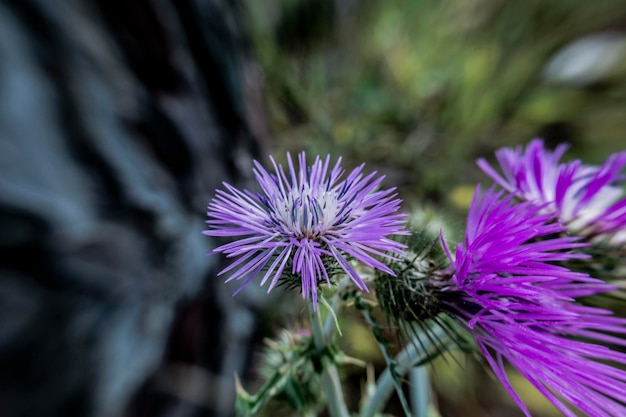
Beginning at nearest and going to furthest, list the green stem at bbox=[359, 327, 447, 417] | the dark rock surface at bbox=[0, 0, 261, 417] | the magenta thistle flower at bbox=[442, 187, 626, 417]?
the magenta thistle flower at bbox=[442, 187, 626, 417] < the green stem at bbox=[359, 327, 447, 417] < the dark rock surface at bbox=[0, 0, 261, 417]

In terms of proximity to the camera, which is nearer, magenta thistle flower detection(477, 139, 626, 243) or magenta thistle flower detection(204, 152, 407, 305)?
magenta thistle flower detection(204, 152, 407, 305)

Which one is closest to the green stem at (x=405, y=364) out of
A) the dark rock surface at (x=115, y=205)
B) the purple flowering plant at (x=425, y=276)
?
the purple flowering plant at (x=425, y=276)

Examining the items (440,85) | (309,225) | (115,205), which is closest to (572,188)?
(309,225)

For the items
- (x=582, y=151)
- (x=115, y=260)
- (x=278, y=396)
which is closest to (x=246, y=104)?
(x=115, y=260)

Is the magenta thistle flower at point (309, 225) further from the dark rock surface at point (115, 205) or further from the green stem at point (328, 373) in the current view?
the dark rock surface at point (115, 205)

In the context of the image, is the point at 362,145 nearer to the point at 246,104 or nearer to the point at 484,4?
the point at 246,104

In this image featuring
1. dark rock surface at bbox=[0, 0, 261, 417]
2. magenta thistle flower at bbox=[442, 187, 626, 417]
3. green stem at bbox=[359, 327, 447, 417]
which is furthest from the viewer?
dark rock surface at bbox=[0, 0, 261, 417]

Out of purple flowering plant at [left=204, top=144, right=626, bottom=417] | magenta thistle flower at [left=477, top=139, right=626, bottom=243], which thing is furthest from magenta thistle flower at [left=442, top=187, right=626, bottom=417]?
magenta thistle flower at [left=477, top=139, right=626, bottom=243]

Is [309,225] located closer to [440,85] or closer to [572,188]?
[572,188]

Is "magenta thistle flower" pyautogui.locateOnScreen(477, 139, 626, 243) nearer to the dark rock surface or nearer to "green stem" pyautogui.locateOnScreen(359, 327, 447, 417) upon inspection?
"green stem" pyautogui.locateOnScreen(359, 327, 447, 417)
